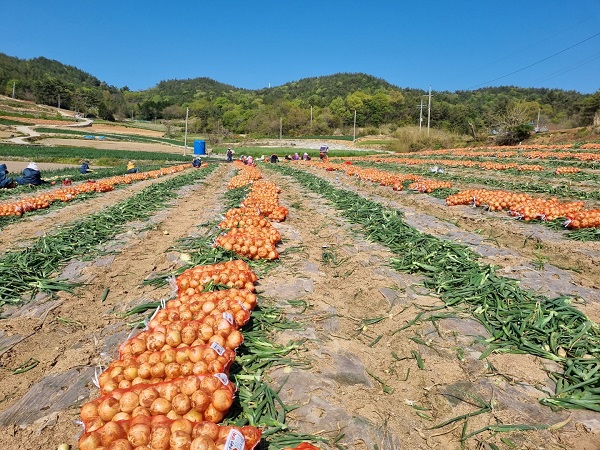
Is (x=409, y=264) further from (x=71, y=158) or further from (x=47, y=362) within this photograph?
(x=71, y=158)

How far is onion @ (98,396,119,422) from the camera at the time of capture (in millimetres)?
2287

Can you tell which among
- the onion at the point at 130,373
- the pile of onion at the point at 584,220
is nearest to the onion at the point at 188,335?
the onion at the point at 130,373

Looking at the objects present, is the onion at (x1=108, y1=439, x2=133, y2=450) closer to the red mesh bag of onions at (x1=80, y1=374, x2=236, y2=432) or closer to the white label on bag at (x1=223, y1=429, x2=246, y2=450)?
the red mesh bag of onions at (x1=80, y1=374, x2=236, y2=432)

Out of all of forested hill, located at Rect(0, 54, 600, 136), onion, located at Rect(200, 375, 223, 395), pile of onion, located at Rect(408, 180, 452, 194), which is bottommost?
onion, located at Rect(200, 375, 223, 395)

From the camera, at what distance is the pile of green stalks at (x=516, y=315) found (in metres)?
3.00

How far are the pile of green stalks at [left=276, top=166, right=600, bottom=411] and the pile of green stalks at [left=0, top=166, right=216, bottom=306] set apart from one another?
511 cm

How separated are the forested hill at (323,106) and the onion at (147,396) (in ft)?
174

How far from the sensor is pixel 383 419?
279 centimetres

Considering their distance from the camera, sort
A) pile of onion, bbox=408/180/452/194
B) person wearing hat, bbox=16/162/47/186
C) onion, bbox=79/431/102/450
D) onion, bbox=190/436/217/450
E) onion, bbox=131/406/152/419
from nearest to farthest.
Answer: onion, bbox=190/436/217/450 → onion, bbox=79/431/102/450 → onion, bbox=131/406/152/419 → pile of onion, bbox=408/180/452/194 → person wearing hat, bbox=16/162/47/186

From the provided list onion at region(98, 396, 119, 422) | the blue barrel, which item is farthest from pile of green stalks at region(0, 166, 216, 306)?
the blue barrel

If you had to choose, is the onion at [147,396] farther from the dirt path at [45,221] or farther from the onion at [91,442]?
the dirt path at [45,221]

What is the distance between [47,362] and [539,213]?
9202 mm

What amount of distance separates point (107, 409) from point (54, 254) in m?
4.85

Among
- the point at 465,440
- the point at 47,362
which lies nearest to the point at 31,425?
the point at 47,362
